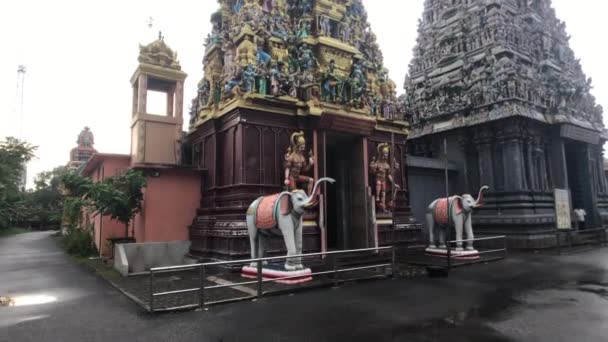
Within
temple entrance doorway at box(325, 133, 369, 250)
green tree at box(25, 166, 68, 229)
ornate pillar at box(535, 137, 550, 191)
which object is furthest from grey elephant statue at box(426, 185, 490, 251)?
green tree at box(25, 166, 68, 229)

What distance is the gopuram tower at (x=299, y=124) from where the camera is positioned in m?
11.9

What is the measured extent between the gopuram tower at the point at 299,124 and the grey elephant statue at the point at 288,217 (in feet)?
4.78

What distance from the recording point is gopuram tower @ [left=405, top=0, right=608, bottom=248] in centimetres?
Result: 1827

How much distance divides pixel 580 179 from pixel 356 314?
70.9 feet

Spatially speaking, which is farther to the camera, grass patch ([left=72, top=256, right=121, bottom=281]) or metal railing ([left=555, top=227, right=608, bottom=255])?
metal railing ([left=555, top=227, right=608, bottom=255])

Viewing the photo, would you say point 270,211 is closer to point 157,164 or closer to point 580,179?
point 157,164

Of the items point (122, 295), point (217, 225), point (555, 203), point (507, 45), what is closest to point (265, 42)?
point (217, 225)

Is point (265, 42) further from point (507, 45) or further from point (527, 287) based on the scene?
point (507, 45)

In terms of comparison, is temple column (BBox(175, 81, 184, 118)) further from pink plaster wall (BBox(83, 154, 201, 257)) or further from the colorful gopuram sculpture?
pink plaster wall (BBox(83, 154, 201, 257))

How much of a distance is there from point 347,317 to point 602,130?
26.4 metres

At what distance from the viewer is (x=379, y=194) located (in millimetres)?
14133

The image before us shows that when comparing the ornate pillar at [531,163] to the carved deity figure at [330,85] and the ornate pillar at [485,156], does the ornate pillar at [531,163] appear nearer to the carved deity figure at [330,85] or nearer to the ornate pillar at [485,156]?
the ornate pillar at [485,156]

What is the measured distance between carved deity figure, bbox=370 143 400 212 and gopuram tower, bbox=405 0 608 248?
24.3 ft

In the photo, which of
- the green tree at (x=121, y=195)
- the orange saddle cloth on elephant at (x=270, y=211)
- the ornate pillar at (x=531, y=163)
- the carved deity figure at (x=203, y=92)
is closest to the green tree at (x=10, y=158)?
the carved deity figure at (x=203, y=92)
